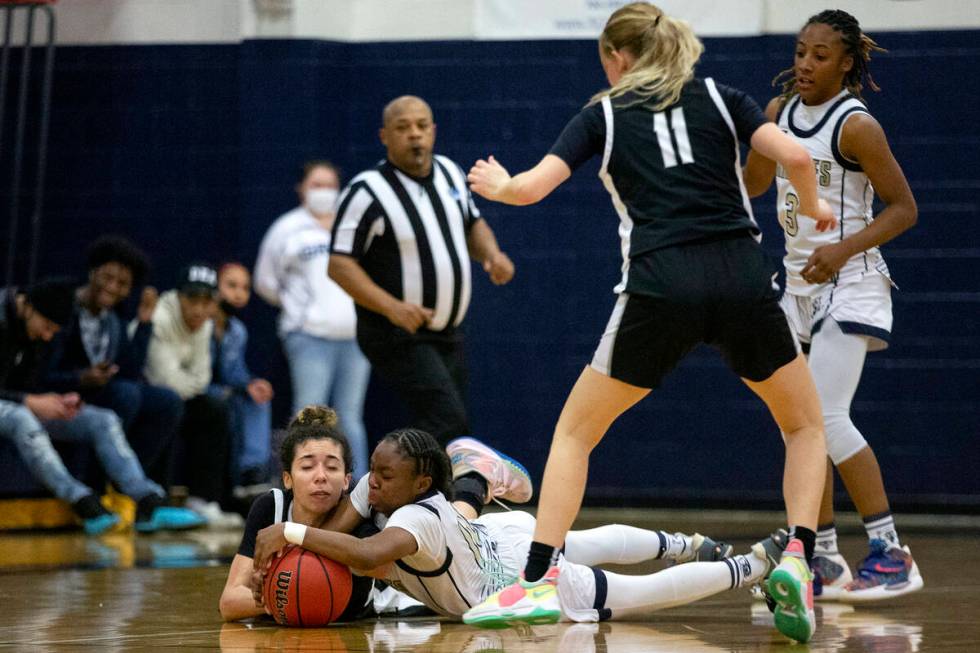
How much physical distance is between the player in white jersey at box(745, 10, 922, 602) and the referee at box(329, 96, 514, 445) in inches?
66.4

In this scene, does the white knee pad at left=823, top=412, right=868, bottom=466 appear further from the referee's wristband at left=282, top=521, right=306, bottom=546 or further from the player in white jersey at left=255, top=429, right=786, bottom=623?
the referee's wristband at left=282, top=521, right=306, bottom=546

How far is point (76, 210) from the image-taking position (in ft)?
32.0

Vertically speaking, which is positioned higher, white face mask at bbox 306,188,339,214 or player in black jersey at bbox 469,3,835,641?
white face mask at bbox 306,188,339,214

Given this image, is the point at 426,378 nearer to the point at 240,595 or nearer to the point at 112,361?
the point at 240,595

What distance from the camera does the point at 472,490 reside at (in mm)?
5023

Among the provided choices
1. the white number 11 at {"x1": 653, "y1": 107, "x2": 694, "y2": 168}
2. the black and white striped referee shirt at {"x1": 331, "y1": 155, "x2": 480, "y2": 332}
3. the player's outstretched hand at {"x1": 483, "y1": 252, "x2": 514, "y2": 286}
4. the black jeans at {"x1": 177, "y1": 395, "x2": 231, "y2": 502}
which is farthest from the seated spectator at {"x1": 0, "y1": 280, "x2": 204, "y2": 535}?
the white number 11 at {"x1": 653, "y1": 107, "x2": 694, "y2": 168}

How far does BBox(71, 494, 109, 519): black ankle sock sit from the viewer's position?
25.8 ft

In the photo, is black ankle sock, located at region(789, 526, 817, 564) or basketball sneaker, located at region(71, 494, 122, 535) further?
basketball sneaker, located at region(71, 494, 122, 535)

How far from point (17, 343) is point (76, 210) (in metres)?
2.02

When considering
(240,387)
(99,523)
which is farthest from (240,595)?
(240,387)

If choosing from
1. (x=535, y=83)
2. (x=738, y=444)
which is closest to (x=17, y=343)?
(x=535, y=83)

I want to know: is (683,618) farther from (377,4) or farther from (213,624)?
(377,4)

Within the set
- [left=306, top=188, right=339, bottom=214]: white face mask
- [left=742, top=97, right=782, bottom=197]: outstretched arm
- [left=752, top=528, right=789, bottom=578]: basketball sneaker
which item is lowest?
[left=752, top=528, right=789, bottom=578]: basketball sneaker

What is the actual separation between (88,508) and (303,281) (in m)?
1.88
